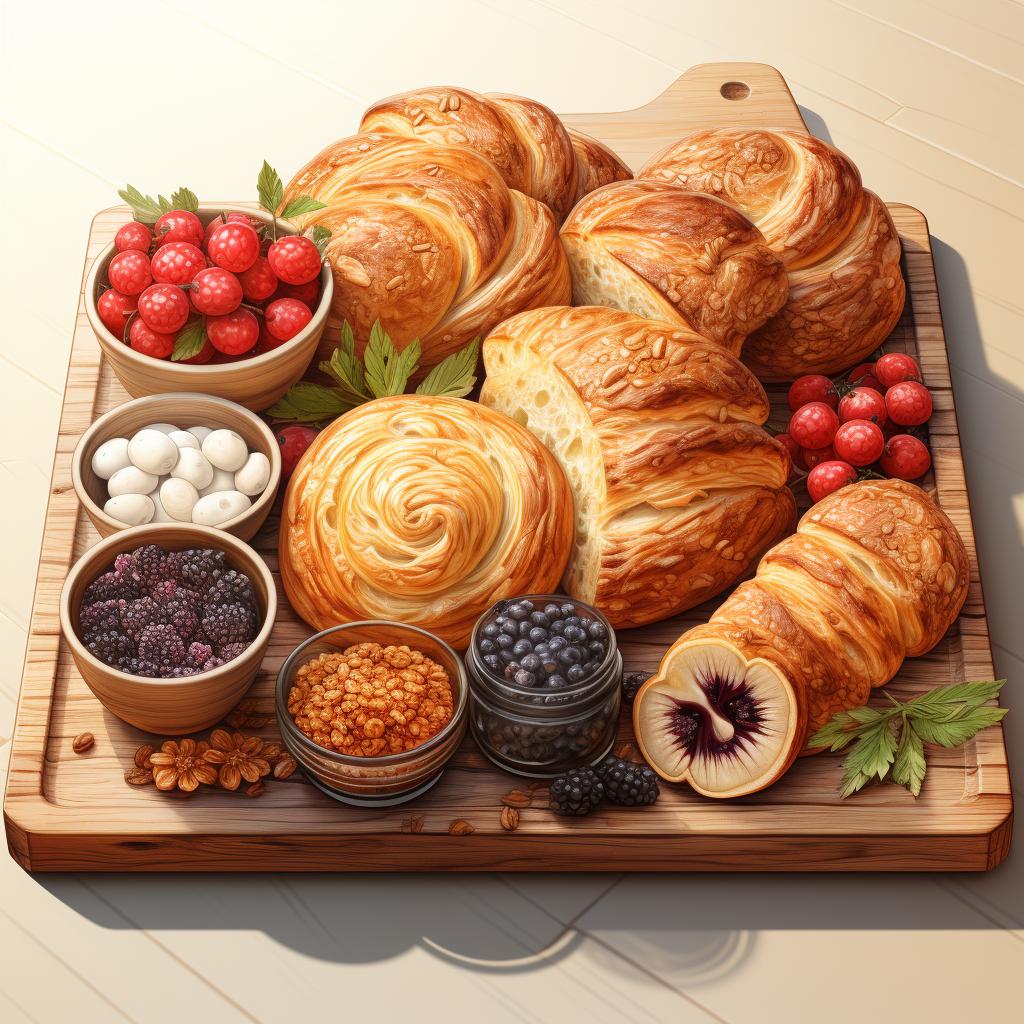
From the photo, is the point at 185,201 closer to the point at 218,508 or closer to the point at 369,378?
the point at 369,378

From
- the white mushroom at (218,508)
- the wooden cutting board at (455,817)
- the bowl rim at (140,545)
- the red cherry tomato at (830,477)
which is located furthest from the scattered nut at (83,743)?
the red cherry tomato at (830,477)

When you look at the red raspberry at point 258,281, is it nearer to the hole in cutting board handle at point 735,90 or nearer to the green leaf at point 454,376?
the green leaf at point 454,376

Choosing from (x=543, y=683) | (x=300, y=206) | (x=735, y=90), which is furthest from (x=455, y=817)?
(x=735, y=90)

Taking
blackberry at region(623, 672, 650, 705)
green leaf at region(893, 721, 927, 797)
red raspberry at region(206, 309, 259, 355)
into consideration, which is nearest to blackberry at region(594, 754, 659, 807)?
blackberry at region(623, 672, 650, 705)

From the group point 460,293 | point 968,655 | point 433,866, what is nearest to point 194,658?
point 433,866

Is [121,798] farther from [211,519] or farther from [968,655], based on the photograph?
[968,655]

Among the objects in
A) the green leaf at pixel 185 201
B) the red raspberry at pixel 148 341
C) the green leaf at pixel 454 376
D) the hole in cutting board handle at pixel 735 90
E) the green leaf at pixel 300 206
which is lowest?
the red raspberry at pixel 148 341
